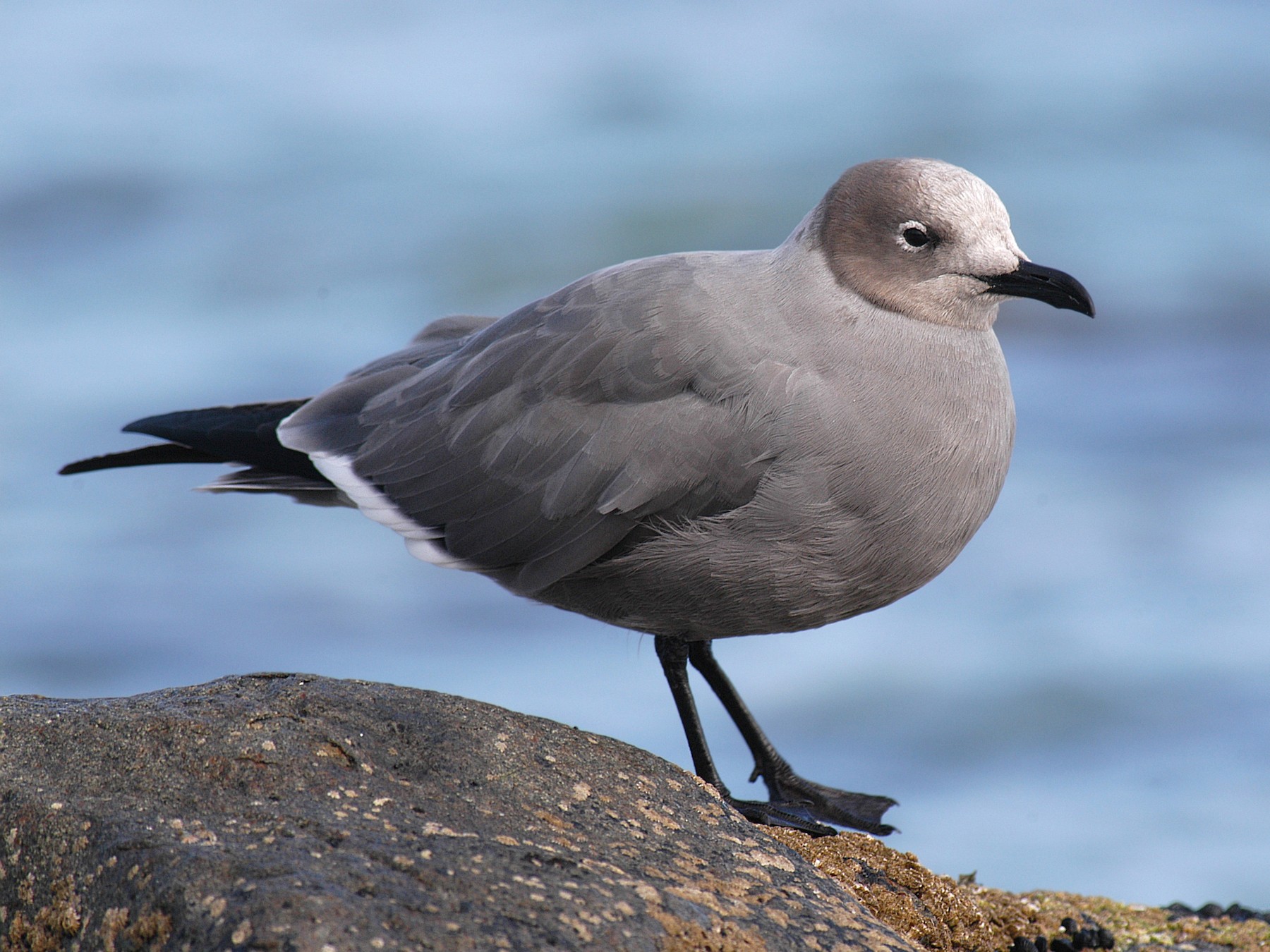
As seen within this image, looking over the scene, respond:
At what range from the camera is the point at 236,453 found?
16.5 ft

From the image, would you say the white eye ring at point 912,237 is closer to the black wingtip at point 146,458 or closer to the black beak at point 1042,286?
the black beak at point 1042,286

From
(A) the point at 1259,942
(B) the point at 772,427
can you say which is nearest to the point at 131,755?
(B) the point at 772,427

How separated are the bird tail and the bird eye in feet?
6.97

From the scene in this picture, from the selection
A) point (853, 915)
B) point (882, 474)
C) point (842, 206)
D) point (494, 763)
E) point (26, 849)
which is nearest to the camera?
point (26, 849)

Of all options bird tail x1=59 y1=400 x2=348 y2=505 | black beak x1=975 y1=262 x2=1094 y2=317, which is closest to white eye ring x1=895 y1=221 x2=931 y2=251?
black beak x1=975 y1=262 x2=1094 y2=317

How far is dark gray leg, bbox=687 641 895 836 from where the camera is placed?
191 inches

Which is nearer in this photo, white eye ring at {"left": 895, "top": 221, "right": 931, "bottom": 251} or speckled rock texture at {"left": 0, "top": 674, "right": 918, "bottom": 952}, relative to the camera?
speckled rock texture at {"left": 0, "top": 674, "right": 918, "bottom": 952}

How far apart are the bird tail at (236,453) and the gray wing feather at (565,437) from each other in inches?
5.7

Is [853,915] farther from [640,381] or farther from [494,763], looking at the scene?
[640,381]

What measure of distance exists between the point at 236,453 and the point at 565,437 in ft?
4.68

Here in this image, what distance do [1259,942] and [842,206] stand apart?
8.28ft

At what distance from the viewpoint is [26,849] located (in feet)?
8.99

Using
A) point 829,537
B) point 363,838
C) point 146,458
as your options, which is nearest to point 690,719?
point 829,537

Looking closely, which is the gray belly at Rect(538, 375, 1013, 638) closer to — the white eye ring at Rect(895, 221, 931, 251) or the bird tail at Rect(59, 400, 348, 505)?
the white eye ring at Rect(895, 221, 931, 251)
